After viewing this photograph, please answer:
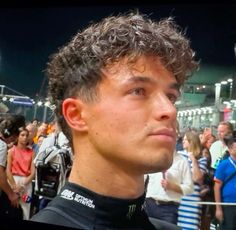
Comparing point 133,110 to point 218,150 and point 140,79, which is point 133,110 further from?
point 218,150

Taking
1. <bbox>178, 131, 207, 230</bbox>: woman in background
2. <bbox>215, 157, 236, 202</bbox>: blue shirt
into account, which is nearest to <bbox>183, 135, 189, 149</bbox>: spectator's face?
<bbox>178, 131, 207, 230</bbox>: woman in background

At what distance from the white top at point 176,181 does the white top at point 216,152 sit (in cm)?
16

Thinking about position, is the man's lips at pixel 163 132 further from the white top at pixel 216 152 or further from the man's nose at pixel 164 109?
the white top at pixel 216 152

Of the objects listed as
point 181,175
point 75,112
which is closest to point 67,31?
point 181,175

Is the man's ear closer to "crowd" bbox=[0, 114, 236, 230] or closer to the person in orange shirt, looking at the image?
"crowd" bbox=[0, 114, 236, 230]

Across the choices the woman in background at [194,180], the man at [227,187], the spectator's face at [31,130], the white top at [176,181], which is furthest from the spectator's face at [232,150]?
the spectator's face at [31,130]

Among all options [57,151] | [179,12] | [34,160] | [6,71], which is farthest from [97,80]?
[6,71]

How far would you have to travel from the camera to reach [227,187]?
1.44 metres

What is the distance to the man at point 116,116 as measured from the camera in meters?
0.66

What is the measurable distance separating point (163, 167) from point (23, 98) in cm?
99

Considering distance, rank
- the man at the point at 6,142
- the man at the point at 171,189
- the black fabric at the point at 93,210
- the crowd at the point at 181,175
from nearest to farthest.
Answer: the black fabric at the point at 93,210 < the man at the point at 171,189 < the crowd at the point at 181,175 < the man at the point at 6,142

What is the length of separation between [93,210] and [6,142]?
109 centimetres

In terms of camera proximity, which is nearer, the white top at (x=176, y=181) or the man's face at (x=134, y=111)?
the man's face at (x=134, y=111)

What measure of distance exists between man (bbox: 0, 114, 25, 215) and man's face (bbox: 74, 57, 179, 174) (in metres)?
0.93
